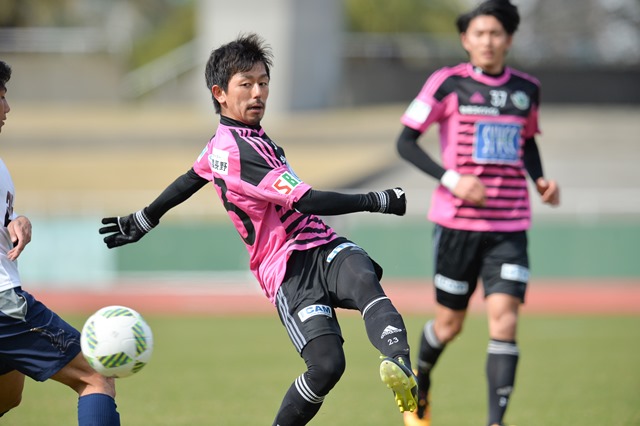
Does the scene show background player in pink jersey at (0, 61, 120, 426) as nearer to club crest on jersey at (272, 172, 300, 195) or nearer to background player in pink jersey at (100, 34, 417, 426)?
background player in pink jersey at (100, 34, 417, 426)

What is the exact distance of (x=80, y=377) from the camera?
4781 millimetres

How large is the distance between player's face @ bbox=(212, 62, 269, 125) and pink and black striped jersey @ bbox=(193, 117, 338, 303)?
7cm

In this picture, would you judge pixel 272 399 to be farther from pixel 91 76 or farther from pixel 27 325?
pixel 91 76

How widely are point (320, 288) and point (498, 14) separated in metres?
2.37

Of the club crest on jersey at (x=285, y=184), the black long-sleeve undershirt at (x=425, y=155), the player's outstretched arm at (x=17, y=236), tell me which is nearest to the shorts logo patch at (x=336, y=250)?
the club crest on jersey at (x=285, y=184)

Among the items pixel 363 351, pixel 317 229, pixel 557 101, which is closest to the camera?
pixel 317 229

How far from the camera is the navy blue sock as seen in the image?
15.3 ft

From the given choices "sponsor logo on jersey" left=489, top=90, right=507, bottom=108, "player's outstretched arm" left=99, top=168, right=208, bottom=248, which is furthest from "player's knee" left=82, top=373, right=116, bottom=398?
"sponsor logo on jersey" left=489, top=90, right=507, bottom=108

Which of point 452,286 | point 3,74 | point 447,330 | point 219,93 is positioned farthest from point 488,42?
point 3,74

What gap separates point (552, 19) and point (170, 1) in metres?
24.6

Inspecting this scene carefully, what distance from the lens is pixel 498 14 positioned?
6223 millimetres

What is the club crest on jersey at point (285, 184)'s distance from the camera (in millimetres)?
4758

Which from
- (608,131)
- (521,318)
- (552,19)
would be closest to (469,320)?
(521,318)

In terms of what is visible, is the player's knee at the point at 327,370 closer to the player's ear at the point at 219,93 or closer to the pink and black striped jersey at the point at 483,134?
the player's ear at the point at 219,93
